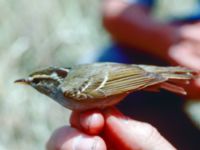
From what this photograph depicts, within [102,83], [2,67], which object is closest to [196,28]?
[102,83]

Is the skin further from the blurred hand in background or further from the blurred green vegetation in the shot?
the blurred green vegetation

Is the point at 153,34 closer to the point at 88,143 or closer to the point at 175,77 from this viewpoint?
the point at 175,77

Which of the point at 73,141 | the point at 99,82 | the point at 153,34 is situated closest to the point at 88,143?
the point at 73,141

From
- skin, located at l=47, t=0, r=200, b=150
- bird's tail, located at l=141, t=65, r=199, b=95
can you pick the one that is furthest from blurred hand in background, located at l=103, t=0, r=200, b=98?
bird's tail, located at l=141, t=65, r=199, b=95

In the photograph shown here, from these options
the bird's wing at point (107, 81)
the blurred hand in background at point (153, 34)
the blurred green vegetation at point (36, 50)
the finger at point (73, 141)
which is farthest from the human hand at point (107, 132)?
the blurred green vegetation at point (36, 50)

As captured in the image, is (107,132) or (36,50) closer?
(107,132)

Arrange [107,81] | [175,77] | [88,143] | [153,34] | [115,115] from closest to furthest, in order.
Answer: [88,143]
[115,115]
[175,77]
[107,81]
[153,34]

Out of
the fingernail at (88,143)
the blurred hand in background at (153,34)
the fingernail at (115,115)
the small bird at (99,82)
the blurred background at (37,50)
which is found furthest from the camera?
the blurred background at (37,50)

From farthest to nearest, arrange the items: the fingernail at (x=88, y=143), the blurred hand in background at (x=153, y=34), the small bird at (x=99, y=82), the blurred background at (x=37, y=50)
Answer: the blurred background at (x=37, y=50)
the blurred hand in background at (x=153, y=34)
the small bird at (x=99, y=82)
the fingernail at (x=88, y=143)

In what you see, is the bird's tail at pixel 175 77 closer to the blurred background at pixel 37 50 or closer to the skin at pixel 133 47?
the skin at pixel 133 47
